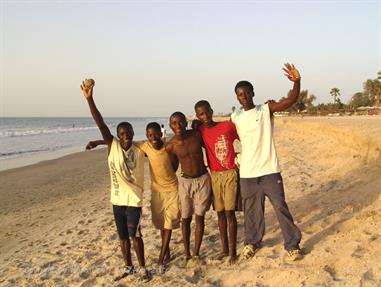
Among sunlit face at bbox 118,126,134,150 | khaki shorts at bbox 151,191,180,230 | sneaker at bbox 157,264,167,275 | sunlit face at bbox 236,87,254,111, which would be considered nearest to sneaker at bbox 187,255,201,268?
sneaker at bbox 157,264,167,275

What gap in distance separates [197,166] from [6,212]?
19.1 ft

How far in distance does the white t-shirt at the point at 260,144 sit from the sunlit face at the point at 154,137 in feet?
3.23

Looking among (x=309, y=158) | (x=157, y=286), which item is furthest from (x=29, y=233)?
(x=309, y=158)

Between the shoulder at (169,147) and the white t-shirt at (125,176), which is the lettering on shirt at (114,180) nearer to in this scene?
the white t-shirt at (125,176)

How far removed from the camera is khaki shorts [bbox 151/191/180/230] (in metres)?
4.41

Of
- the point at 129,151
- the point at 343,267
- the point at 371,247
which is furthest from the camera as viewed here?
the point at 129,151

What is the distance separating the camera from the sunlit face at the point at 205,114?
4.35 metres

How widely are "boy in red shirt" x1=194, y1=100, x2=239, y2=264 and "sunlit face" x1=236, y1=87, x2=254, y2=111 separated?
0.28m

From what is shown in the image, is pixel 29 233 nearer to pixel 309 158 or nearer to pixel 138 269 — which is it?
pixel 138 269

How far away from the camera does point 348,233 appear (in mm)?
4461

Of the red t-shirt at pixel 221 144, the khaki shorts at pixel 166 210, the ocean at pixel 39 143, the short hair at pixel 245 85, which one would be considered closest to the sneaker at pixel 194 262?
the khaki shorts at pixel 166 210

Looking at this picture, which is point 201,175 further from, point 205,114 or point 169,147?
point 205,114

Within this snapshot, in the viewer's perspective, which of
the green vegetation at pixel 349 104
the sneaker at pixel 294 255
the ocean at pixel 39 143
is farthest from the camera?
the green vegetation at pixel 349 104

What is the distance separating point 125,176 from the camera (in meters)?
4.16
